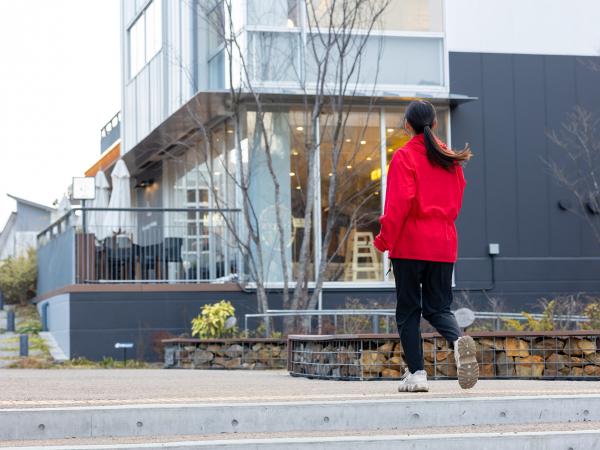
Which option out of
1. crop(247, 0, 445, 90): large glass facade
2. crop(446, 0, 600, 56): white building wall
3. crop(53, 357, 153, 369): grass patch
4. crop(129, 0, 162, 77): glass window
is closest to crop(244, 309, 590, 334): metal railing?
crop(53, 357, 153, 369): grass patch

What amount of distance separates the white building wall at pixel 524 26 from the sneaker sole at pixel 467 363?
12720 millimetres

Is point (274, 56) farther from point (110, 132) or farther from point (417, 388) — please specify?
point (110, 132)

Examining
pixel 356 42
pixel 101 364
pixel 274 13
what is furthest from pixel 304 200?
pixel 101 364

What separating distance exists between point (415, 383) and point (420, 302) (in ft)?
1.66

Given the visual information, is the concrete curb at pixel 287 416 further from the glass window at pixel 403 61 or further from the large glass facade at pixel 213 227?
the glass window at pixel 403 61

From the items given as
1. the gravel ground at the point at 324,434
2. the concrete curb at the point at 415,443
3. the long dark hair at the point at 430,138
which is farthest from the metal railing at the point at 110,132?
the concrete curb at the point at 415,443

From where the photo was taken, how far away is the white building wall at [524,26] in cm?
1917

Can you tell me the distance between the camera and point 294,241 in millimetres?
18453

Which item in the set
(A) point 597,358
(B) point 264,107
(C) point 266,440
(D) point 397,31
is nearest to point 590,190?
(D) point 397,31

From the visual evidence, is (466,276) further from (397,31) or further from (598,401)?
(598,401)

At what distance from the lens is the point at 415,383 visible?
22.9 ft

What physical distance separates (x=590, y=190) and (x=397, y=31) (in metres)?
4.19

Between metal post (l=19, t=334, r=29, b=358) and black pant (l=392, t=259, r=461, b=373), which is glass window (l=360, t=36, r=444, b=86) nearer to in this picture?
metal post (l=19, t=334, r=29, b=358)

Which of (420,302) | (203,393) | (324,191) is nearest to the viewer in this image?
(420,302)
